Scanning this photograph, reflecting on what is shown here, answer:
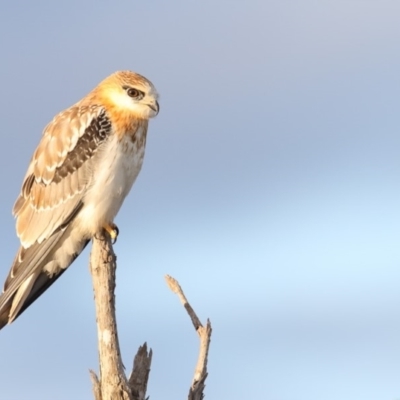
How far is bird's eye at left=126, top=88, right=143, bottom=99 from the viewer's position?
1009cm

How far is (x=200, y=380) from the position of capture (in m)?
7.79

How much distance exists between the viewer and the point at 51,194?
32.6ft

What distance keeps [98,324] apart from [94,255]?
75 centimetres

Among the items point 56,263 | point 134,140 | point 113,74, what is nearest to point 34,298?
point 56,263

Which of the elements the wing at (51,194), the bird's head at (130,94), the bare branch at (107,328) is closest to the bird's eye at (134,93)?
the bird's head at (130,94)

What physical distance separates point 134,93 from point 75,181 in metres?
1.22

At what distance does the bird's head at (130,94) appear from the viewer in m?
10.0

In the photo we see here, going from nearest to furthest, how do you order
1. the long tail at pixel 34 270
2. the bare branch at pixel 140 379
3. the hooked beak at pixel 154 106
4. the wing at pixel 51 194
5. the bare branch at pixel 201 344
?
the bare branch at pixel 201 344, the bare branch at pixel 140 379, the long tail at pixel 34 270, the wing at pixel 51 194, the hooked beak at pixel 154 106

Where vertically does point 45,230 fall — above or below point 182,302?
above

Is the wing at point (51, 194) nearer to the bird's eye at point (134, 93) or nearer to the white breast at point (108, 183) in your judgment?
the white breast at point (108, 183)

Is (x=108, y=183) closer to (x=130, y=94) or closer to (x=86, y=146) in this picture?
(x=86, y=146)

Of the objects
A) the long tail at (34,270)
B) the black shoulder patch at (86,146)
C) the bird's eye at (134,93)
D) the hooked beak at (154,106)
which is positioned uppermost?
the bird's eye at (134,93)

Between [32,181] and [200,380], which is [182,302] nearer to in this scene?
[200,380]

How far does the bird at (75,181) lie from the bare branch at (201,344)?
182 centimetres
